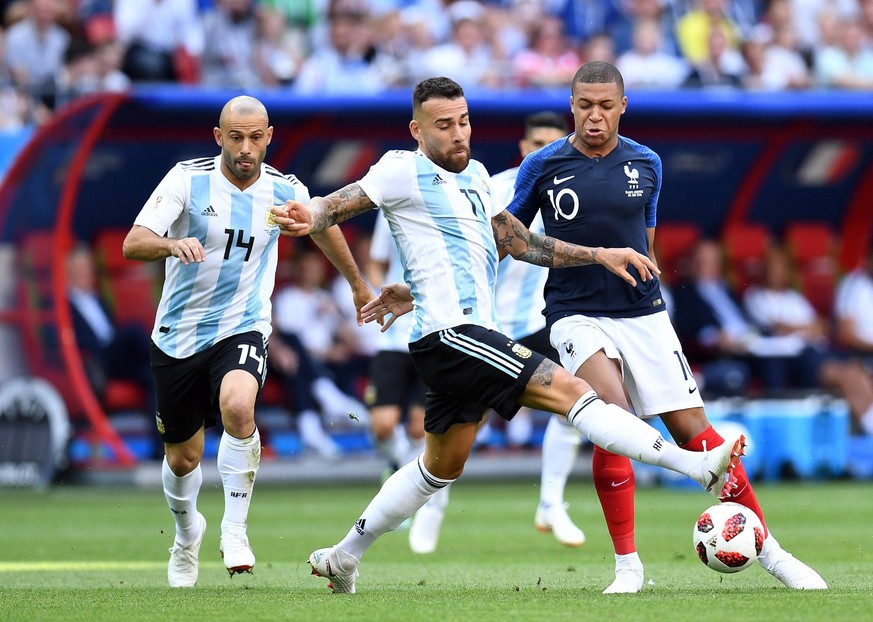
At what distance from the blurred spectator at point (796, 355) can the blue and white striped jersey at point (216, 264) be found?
9.97m

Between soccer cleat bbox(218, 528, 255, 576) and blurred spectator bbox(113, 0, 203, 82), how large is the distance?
28.6ft

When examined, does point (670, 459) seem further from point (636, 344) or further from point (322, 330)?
point (322, 330)

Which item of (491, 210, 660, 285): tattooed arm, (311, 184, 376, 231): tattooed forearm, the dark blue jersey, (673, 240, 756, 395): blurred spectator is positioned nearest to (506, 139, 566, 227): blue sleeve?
the dark blue jersey

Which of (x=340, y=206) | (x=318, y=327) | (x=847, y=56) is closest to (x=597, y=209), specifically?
(x=340, y=206)

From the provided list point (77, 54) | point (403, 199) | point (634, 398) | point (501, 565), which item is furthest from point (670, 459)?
point (77, 54)

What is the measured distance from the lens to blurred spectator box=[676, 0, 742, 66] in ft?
60.6

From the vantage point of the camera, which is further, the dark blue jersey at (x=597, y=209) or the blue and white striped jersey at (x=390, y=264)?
the blue and white striped jersey at (x=390, y=264)

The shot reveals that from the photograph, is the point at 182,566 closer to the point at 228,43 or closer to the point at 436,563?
the point at 436,563

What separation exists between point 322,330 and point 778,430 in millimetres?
4815

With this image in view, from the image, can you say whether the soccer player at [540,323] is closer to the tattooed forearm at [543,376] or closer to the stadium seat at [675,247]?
the tattooed forearm at [543,376]

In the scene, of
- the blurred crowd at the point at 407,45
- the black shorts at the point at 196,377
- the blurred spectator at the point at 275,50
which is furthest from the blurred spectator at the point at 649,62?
the black shorts at the point at 196,377

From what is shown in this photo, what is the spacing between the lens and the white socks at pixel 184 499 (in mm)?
7902

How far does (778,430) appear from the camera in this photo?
1570 centimetres

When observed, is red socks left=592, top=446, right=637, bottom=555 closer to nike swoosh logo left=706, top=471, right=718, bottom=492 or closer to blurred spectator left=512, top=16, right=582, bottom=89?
nike swoosh logo left=706, top=471, right=718, bottom=492
